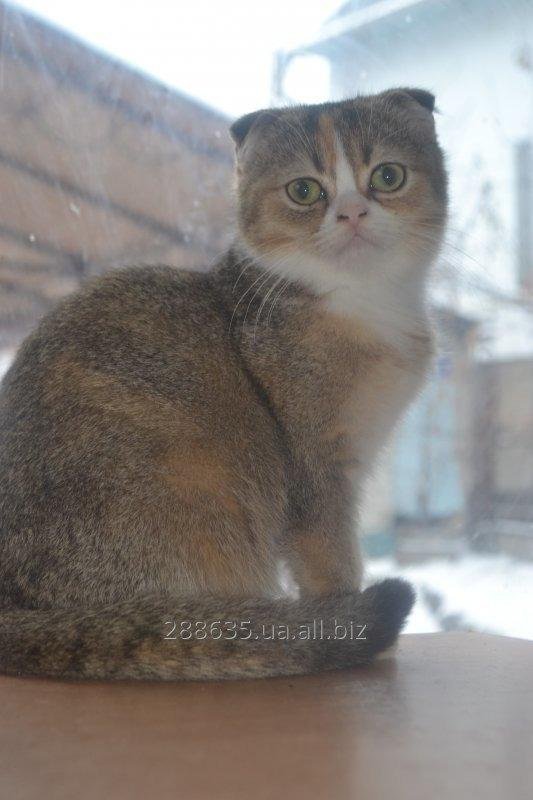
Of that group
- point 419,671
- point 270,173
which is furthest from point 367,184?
point 419,671

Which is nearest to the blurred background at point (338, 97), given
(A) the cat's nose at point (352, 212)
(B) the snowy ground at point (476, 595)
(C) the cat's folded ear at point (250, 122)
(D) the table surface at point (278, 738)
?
(B) the snowy ground at point (476, 595)

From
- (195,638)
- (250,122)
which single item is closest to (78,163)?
(250,122)

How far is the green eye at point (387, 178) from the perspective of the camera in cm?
184

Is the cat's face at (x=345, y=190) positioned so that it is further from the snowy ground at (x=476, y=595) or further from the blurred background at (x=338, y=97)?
the snowy ground at (x=476, y=595)

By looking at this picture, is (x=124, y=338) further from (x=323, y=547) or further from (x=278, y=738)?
(x=278, y=738)

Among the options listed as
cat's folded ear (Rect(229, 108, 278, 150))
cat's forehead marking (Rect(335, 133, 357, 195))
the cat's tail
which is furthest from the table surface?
cat's folded ear (Rect(229, 108, 278, 150))

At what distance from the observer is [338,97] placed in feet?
7.62

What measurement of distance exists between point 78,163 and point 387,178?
109 cm

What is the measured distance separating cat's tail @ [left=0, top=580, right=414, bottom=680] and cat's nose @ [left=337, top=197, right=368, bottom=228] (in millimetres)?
757

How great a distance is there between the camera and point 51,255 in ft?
8.18

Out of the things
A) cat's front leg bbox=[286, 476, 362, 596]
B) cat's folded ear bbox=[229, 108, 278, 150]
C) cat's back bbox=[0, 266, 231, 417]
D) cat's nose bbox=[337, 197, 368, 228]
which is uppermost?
cat's folded ear bbox=[229, 108, 278, 150]

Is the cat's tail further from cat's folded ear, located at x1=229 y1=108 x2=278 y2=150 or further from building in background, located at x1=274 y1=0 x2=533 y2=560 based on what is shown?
cat's folded ear, located at x1=229 y1=108 x2=278 y2=150

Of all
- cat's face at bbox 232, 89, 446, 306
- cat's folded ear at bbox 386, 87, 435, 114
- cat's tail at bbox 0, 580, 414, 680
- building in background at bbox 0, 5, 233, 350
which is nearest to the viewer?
cat's tail at bbox 0, 580, 414, 680

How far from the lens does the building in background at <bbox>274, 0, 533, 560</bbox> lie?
234cm
